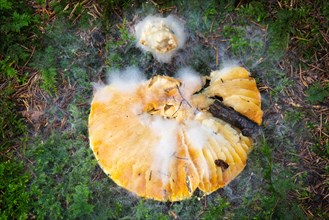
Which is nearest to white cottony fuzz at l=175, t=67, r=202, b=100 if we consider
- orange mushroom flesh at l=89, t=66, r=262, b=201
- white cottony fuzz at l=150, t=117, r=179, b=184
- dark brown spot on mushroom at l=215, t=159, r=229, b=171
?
orange mushroom flesh at l=89, t=66, r=262, b=201

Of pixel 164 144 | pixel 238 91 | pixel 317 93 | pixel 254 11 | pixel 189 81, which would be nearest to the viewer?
pixel 164 144

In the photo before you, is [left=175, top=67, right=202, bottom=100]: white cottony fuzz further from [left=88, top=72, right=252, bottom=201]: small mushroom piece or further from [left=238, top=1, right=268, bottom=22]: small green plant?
[left=238, top=1, right=268, bottom=22]: small green plant

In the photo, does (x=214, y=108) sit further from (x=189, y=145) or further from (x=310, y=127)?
(x=310, y=127)

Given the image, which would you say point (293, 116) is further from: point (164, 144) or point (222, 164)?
point (164, 144)

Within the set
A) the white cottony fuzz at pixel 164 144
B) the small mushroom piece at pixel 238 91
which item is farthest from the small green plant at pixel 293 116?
the white cottony fuzz at pixel 164 144

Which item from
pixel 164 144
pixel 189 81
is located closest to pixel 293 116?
pixel 189 81

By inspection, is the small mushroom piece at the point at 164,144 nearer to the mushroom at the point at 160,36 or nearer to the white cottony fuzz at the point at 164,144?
the white cottony fuzz at the point at 164,144
